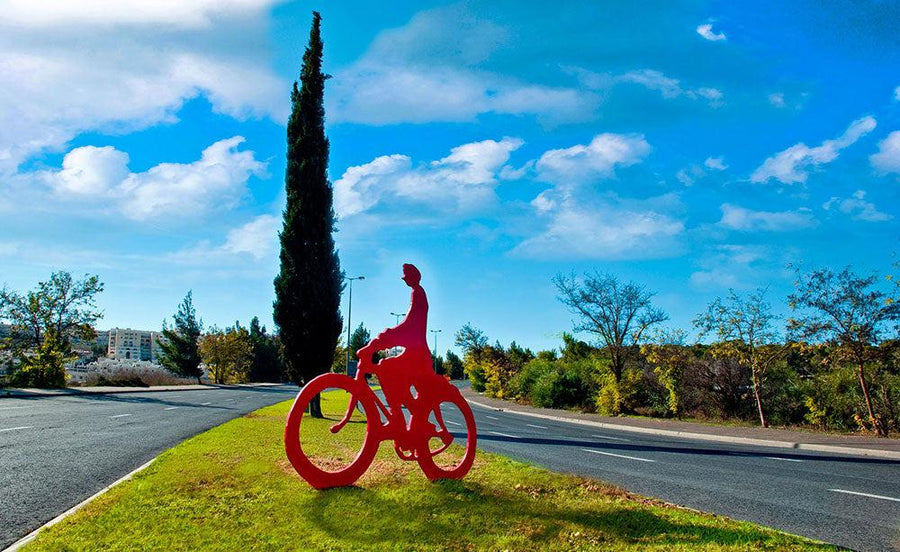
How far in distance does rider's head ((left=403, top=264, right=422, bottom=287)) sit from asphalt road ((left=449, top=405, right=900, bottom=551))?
421 cm

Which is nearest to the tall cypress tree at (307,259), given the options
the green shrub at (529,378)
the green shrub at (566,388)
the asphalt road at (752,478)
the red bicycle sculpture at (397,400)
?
the asphalt road at (752,478)

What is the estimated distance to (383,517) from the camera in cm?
558

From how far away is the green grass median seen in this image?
4812 millimetres

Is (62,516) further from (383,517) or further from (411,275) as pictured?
(411,275)

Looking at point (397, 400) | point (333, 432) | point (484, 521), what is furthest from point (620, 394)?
point (484, 521)

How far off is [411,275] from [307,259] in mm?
10015

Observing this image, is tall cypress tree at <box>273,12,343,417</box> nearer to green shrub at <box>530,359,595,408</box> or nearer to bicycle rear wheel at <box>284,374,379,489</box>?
bicycle rear wheel at <box>284,374,379,489</box>

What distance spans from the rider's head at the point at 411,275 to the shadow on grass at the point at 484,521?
294 cm

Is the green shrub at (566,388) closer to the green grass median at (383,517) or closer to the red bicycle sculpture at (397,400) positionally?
the green grass median at (383,517)

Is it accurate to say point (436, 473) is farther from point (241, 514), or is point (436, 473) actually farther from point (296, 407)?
point (241, 514)

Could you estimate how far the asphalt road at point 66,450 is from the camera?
20.3ft

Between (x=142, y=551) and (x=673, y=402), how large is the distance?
22057mm

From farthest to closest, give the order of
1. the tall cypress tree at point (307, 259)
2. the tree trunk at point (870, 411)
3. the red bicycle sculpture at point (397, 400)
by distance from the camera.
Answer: the tall cypress tree at point (307, 259)
the tree trunk at point (870, 411)
the red bicycle sculpture at point (397, 400)

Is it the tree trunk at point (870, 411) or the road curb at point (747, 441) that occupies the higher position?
the tree trunk at point (870, 411)
